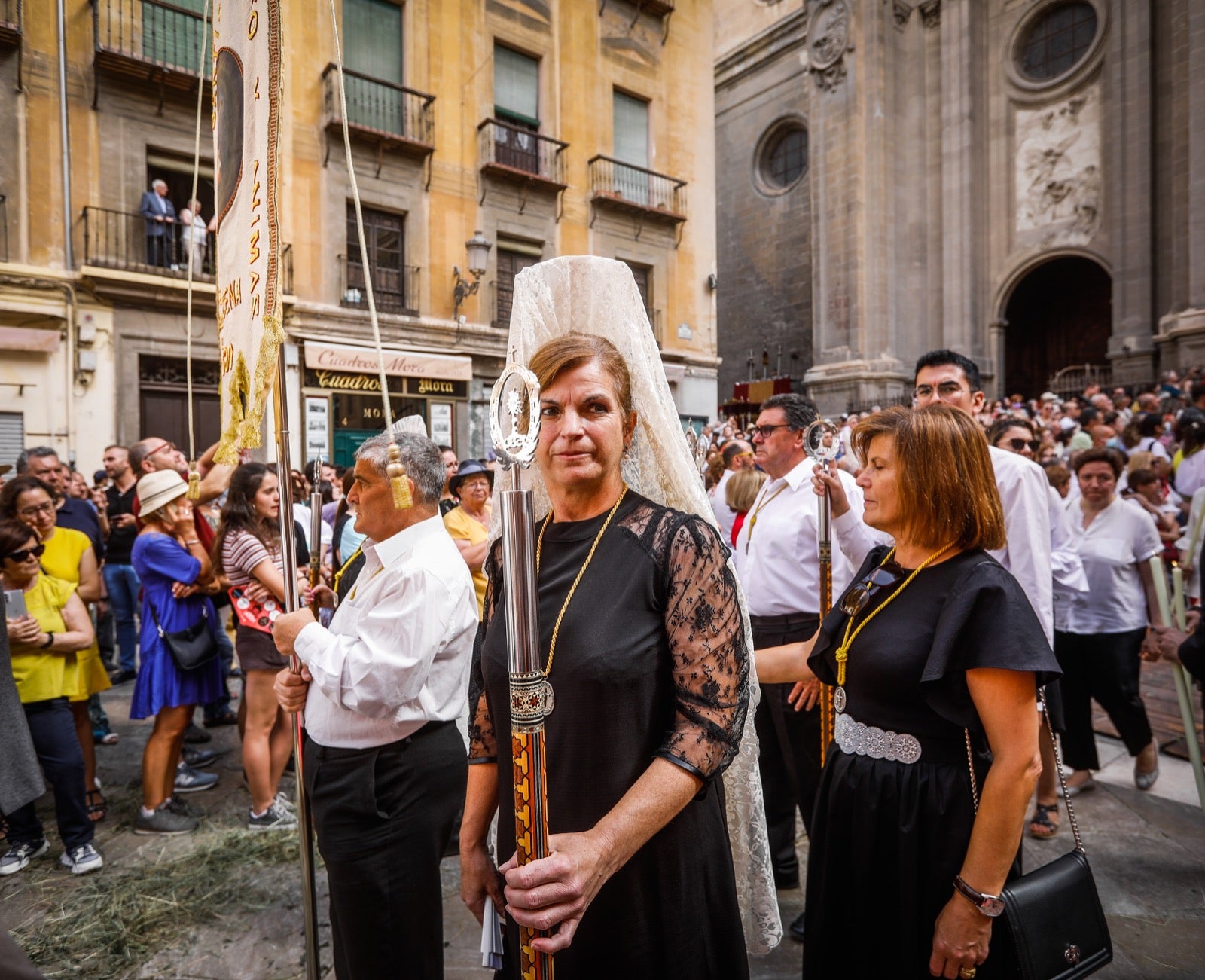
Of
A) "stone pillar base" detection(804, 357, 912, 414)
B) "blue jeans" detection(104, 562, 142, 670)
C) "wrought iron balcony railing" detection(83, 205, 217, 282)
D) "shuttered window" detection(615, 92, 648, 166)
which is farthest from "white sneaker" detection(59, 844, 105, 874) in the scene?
"stone pillar base" detection(804, 357, 912, 414)

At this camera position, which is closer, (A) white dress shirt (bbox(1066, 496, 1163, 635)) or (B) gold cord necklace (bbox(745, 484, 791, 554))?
(B) gold cord necklace (bbox(745, 484, 791, 554))

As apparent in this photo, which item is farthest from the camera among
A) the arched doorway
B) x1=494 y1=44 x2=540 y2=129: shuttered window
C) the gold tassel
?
the arched doorway

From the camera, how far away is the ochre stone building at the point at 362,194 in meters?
11.4

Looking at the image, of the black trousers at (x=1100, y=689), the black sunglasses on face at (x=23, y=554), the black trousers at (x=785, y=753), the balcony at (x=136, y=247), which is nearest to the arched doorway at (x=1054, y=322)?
the black trousers at (x=1100, y=689)

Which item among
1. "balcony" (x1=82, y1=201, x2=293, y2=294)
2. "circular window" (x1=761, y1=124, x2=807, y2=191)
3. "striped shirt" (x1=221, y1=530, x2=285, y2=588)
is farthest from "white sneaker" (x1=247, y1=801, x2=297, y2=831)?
"circular window" (x1=761, y1=124, x2=807, y2=191)

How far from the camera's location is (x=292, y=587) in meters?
2.08

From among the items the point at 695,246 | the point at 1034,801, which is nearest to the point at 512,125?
the point at 695,246

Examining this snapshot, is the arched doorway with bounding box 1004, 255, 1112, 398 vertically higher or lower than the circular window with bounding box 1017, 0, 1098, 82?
lower

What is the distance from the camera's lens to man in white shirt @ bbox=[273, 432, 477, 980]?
2.14 m

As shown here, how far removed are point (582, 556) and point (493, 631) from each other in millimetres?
263

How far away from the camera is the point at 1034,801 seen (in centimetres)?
421

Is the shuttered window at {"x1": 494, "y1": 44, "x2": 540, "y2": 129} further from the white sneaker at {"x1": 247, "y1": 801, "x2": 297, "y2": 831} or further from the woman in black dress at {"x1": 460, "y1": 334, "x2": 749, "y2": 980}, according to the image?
the woman in black dress at {"x1": 460, "y1": 334, "x2": 749, "y2": 980}

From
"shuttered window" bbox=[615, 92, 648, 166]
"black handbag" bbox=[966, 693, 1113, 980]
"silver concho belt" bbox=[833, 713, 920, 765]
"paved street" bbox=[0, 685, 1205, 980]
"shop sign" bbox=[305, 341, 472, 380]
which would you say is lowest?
"paved street" bbox=[0, 685, 1205, 980]

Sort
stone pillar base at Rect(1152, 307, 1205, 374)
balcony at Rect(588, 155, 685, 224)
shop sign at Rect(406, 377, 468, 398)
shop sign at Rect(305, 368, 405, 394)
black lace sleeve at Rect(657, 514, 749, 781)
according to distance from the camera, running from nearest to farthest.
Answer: black lace sleeve at Rect(657, 514, 749, 781)
shop sign at Rect(305, 368, 405, 394)
shop sign at Rect(406, 377, 468, 398)
stone pillar base at Rect(1152, 307, 1205, 374)
balcony at Rect(588, 155, 685, 224)
